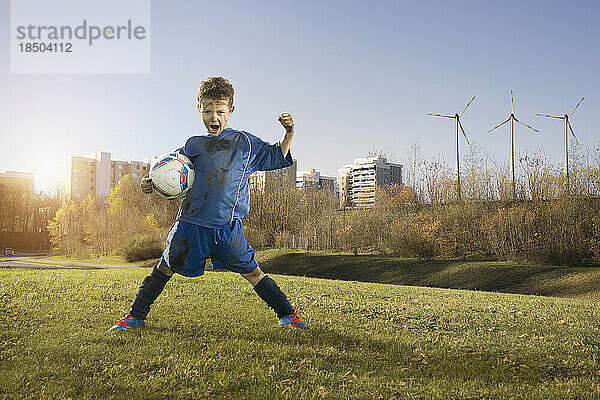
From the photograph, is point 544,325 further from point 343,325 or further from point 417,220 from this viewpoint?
point 417,220

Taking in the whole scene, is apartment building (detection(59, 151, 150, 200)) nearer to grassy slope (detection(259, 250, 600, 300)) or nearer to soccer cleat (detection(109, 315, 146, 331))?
grassy slope (detection(259, 250, 600, 300))

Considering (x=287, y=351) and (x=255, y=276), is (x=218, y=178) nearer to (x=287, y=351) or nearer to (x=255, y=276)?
(x=255, y=276)

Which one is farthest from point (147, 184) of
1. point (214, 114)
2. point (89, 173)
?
point (89, 173)

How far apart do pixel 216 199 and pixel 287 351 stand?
59.7 inches

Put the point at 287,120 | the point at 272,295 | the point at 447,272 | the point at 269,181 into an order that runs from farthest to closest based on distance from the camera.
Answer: the point at 269,181, the point at 447,272, the point at 272,295, the point at 287,120

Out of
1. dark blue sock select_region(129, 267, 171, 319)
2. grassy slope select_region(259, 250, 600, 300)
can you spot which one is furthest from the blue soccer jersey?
grassy slope select_region(259, 250, 600, 300)

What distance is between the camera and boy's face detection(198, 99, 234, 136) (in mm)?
4758

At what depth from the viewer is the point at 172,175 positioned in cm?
449

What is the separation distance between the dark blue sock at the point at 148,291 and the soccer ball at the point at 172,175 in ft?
2.72

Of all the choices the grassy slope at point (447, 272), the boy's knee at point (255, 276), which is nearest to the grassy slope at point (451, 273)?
the grassy slope at point (447, 272)

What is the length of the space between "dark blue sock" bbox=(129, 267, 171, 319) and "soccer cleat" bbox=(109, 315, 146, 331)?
0.04 meters

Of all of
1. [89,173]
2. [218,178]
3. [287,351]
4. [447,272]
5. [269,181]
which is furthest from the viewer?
[89,173]

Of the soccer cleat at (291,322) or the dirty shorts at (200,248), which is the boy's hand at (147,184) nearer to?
the dirty shorts at (200,248)

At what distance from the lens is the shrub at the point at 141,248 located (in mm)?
25547
